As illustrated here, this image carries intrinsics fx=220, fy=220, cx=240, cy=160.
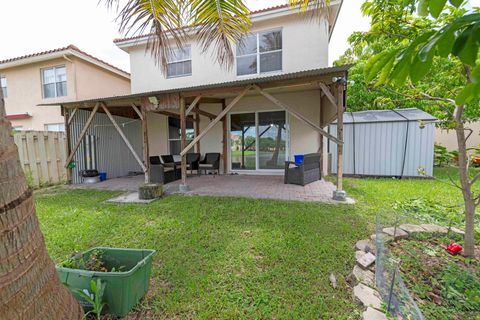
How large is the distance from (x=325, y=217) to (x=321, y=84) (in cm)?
289

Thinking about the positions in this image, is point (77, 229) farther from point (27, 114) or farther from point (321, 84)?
point (27, 114)

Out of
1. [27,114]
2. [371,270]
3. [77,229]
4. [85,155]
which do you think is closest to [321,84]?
[371,270]

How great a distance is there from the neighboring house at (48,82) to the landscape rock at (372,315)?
1175cm

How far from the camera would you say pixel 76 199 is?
5.63 m

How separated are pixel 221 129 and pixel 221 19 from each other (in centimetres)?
570

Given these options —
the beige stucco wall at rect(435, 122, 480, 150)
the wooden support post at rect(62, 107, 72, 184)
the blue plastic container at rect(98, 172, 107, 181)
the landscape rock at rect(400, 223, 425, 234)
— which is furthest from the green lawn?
the beige stucco wall at rect(435, 122, 480, 150)

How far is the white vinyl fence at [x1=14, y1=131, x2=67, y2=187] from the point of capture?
6.58 m

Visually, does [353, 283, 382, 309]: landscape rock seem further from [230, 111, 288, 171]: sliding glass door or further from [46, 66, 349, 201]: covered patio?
[230, 111, 288, 171]: sliding glass door

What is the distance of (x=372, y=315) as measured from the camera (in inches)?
70.6

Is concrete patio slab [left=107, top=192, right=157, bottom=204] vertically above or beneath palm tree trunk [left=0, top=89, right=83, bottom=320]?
beneath

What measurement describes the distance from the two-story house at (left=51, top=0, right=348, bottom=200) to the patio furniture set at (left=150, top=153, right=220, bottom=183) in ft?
1.51

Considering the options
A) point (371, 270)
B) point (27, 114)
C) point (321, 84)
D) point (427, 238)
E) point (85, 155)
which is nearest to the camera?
point (371, 270)

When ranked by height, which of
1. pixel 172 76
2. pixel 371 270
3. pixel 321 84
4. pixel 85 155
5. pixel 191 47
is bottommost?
pixel 371 270

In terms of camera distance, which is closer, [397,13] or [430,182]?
[397,13]
